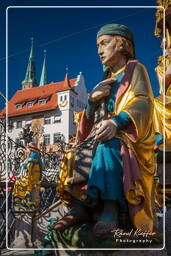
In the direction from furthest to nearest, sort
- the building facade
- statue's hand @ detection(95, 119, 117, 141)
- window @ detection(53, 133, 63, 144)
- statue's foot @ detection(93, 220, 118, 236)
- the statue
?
window @ detection(53, 133, 63, 144) < the statue < the building facade < statue's hand @ detection(95, 119, 117, 141) < statue's foot @ detection(93, 220, 118, 236)

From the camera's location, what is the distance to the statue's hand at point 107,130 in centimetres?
194

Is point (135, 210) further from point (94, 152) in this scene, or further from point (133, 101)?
point (133, 101)

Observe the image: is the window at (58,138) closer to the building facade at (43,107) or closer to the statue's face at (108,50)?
the building facade at (43,107)

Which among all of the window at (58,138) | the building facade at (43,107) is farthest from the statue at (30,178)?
the window at (58,138)

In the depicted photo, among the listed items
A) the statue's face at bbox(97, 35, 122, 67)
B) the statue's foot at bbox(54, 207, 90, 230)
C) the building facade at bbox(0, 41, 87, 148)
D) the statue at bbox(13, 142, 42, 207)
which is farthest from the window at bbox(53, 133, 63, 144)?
the statue's foot at bbox(54, 207, 90, 230)

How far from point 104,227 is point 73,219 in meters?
0.30

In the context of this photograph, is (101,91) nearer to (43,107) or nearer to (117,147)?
(117,147)

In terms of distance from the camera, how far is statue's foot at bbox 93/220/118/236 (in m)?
1.81

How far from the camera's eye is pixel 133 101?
6.82 feet

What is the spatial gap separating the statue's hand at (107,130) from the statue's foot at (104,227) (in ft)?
1.72

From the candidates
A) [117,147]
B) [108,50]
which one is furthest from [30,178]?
[117,147]

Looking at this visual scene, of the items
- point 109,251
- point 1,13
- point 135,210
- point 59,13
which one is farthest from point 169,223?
point 1,13

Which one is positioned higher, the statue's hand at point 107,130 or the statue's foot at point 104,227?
the statue's hand at point 107,130

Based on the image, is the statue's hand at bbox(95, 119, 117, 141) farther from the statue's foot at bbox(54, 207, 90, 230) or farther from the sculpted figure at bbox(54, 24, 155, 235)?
the statue's foot at bbox(54, 207, 90, 230)
